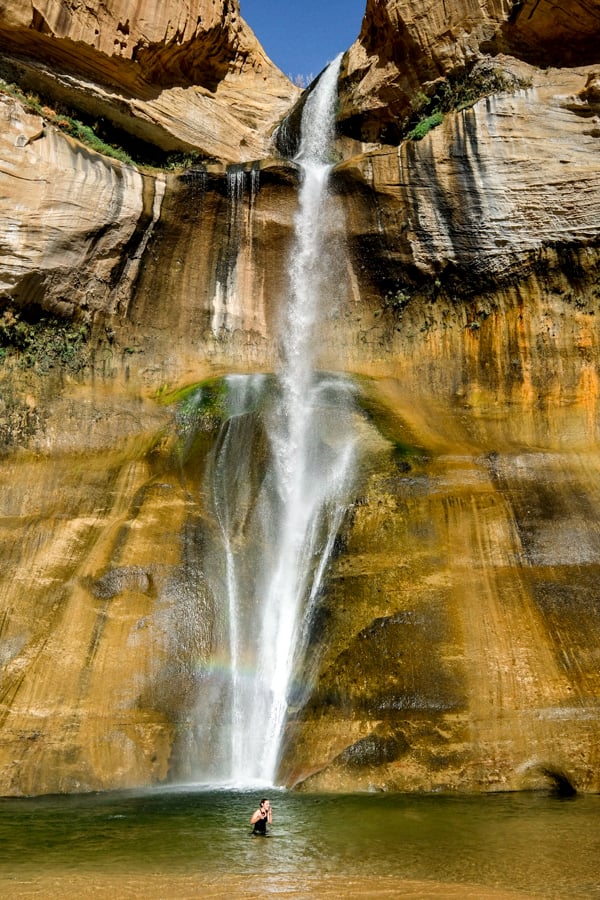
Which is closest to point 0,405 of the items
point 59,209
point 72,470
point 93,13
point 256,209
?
point 72,470

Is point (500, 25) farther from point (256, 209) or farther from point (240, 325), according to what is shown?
point (240, 325)

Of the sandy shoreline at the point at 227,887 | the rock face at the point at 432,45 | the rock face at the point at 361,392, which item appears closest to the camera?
the sandy shoreline at the point at 227,887

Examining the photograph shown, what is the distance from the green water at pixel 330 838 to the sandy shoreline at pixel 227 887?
207 mm

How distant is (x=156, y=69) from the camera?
23.3 metres

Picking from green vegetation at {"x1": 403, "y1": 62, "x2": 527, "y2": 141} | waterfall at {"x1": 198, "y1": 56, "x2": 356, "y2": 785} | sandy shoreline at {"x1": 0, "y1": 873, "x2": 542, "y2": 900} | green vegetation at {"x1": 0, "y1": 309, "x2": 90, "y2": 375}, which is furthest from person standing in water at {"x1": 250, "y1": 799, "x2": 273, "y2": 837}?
green vegetation at {"x1": 403, "y1": 62, "x2": 527, "y2": 141}

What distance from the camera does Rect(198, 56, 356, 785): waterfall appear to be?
1322 cm

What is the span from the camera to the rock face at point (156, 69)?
20656 mm

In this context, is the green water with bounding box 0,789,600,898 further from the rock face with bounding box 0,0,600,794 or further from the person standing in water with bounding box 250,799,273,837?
the rock face with bounding box 0,0,600,794

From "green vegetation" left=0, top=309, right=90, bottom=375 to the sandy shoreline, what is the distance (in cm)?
1387

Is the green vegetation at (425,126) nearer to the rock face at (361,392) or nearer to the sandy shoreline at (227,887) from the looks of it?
the rock face at (361,392)

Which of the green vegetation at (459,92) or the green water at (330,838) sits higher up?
the green vegetation at (459,92)

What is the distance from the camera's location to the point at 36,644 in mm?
13953

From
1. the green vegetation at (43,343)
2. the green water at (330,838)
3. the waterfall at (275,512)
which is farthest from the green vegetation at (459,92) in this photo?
the green water at (330,838)

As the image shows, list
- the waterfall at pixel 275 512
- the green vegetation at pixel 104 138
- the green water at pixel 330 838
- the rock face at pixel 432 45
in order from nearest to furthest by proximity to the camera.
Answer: the green water at pixel 330 838
the waterfall at pixel 275 512
the rock face at pixel 432 45
the green vegetation at pixel 104 138
